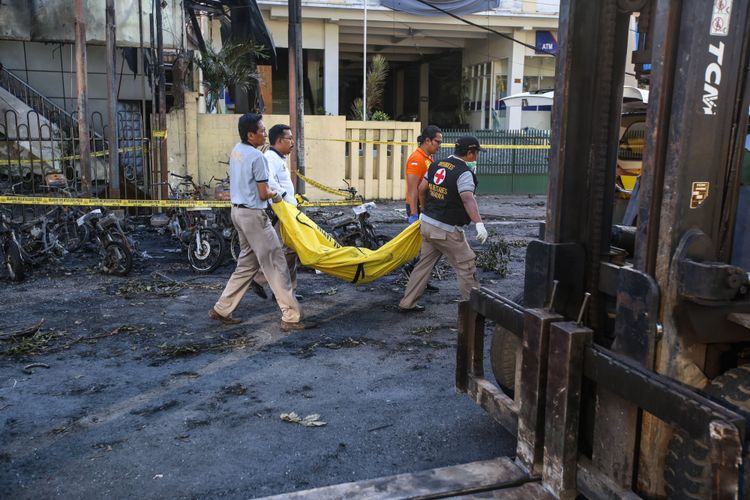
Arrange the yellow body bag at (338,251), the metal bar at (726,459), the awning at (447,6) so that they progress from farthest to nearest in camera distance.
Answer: the awning at (447,6)
the yellow body bag at (338,251)
the metal bar at (726,459)

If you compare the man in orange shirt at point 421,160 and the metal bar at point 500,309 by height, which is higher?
the man in orange shirt at point 421,160

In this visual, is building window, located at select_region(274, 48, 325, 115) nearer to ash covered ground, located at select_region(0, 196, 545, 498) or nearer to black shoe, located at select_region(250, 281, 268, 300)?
black shoe, located at select_region(250, 281, 268, 300)

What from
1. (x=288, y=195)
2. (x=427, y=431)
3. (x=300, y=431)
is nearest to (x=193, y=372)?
(x=300, y=431)

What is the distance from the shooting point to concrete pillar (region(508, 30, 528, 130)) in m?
24.0

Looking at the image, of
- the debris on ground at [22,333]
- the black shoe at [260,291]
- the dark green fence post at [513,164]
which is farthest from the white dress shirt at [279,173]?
the dark green fence post at [513,164]

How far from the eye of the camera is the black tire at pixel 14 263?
8.24 metres

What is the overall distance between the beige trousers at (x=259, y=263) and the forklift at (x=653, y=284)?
3.59m

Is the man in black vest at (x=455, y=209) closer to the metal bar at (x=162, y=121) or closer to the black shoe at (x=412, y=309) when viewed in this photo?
the black shoe at (x=412, y=309)

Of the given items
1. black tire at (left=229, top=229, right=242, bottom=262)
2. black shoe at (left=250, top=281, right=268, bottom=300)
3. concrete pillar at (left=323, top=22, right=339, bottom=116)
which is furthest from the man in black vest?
concrete pillar at (left=323, top=22, right=339, bottom=116)

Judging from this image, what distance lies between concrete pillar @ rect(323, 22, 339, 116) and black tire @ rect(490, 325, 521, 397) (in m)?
19.4

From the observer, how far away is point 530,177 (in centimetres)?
1906

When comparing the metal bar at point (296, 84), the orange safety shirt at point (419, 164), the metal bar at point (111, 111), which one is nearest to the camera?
the orange safety shirt at point (419, 164)

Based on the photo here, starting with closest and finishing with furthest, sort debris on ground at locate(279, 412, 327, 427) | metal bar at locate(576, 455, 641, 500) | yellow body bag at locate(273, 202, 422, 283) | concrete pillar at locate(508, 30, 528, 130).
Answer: metal bar at locate(576, 455, 641, 500), debris on ground at locate(279, 412, 327, 427), yellow body bag at locate(273, 202, 422, 283), concrete pillar at locate(508, 30, 528, 130)

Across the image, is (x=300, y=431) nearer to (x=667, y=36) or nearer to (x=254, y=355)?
(x=254, y=355)
